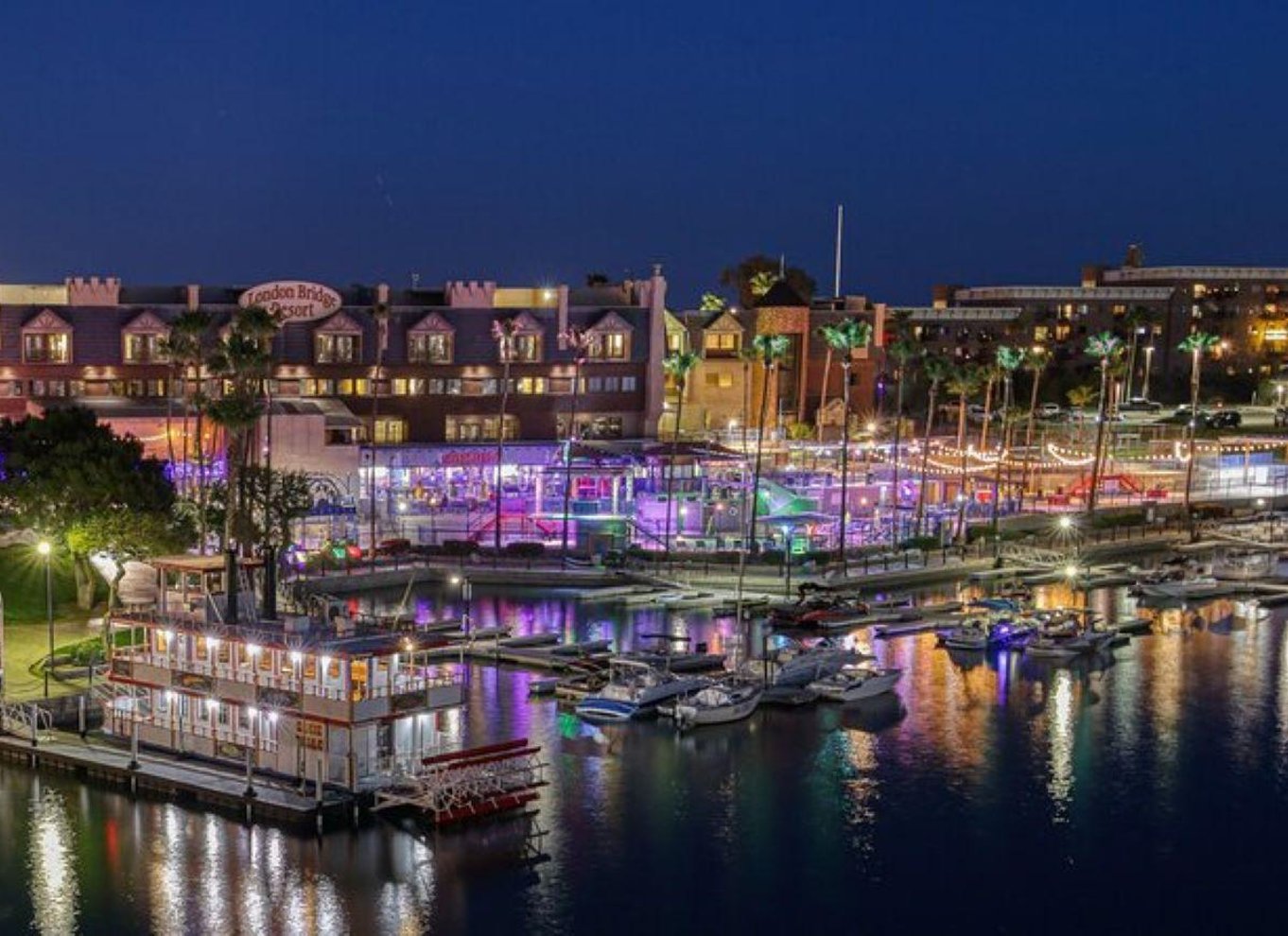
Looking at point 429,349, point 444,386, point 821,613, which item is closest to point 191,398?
point 429,349

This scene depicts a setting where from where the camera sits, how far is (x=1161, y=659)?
71188 mm

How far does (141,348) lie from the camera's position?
11131cm

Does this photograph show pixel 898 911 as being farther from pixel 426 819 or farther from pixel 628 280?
pixel 628 280

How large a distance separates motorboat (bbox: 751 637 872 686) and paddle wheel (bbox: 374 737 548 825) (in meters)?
15.3

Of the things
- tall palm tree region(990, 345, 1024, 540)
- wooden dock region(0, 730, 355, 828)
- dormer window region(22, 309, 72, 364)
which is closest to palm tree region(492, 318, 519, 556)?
dormer window region(22, 309, 72, 364)

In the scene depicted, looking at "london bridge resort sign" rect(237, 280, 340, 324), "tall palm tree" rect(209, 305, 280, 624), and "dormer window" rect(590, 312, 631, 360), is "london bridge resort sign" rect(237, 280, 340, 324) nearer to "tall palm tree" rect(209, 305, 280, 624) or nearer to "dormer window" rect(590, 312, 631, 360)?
"dormer window" rect(590, 312, 631, 360)

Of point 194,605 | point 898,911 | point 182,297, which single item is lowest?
point 898,911

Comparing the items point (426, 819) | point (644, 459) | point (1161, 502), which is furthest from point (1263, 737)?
point (1161, 502)

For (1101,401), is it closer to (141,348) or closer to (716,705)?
(141,348)

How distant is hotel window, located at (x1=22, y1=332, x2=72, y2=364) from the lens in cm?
10862

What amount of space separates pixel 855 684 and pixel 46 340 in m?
67.6

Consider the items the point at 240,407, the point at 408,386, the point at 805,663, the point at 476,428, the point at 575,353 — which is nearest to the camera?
the point at 805,663

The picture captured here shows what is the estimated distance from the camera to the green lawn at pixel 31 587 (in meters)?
70.8

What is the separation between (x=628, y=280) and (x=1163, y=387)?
93.6 meters
